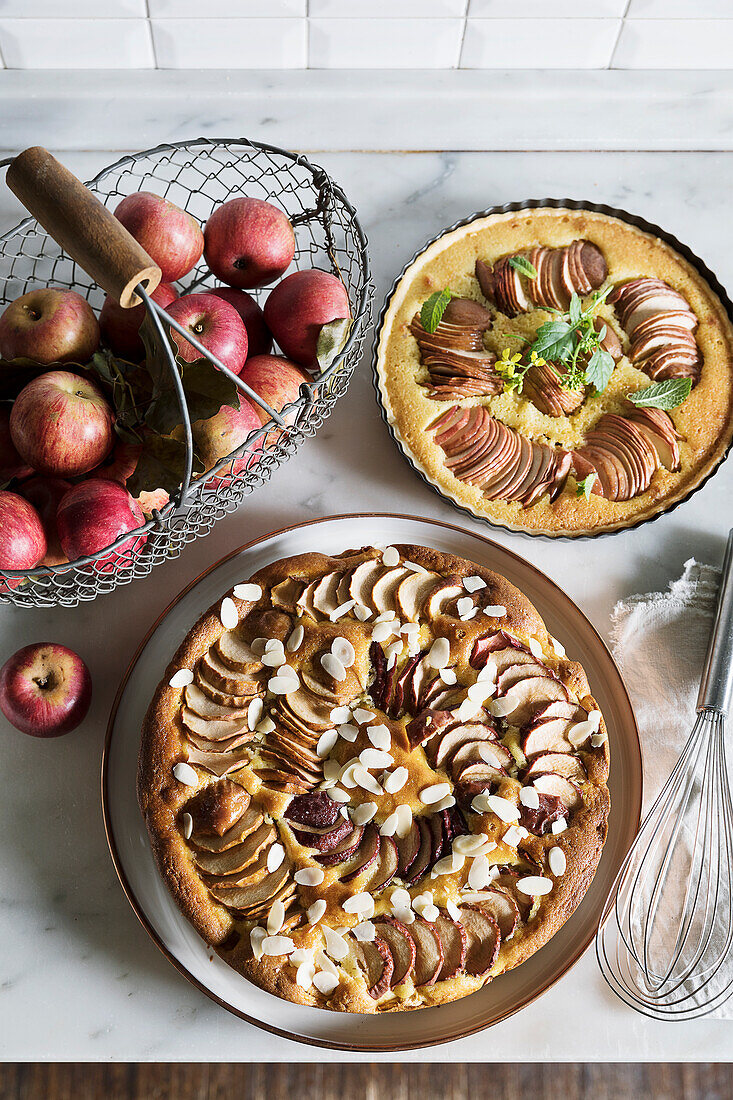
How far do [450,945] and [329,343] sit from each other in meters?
0.90

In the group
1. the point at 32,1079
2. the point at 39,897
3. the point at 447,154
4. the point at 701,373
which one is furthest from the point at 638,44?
the point at 32,1079

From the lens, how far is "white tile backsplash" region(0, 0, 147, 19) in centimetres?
152

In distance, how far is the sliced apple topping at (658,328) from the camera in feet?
4.91

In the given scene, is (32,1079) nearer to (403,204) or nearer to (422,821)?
(422,821)

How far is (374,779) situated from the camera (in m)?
1.27

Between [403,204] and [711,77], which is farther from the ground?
[711,77]

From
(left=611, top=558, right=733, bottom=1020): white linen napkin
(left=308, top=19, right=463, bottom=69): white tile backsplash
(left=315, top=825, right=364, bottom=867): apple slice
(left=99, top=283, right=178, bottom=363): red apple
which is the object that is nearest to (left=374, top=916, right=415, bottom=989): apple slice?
(left=315, top=825, right=364, bottom=867): apple slice

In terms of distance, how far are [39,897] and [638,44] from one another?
6.29 feet

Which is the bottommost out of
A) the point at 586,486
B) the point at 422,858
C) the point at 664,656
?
the point at 422,858

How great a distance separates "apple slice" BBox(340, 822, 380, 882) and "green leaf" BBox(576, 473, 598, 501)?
65 cm

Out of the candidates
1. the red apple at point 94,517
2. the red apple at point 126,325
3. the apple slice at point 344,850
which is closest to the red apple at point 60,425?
the red apple at point 94,517

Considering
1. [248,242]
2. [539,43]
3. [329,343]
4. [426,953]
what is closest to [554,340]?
[329,343]

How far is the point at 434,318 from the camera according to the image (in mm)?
1465

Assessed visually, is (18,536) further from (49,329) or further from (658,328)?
(658,328)
